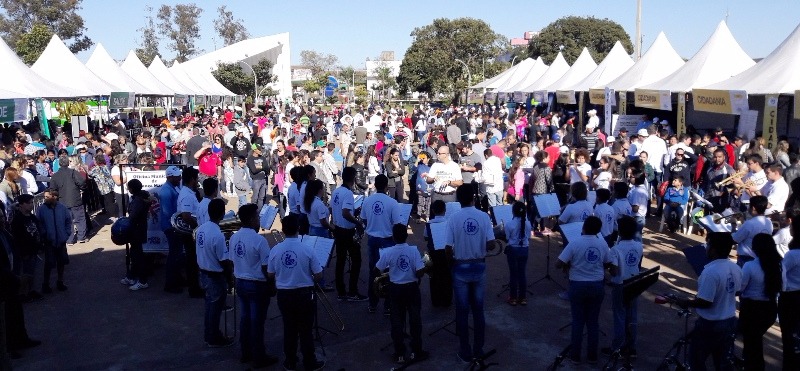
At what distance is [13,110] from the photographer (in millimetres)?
15547

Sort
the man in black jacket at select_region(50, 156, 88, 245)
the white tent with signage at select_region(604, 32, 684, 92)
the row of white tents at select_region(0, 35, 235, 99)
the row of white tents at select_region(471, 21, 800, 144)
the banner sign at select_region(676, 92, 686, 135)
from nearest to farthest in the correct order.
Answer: the man in black jacket at select_region(50, 156, 88, 245) < the row of white tents at select_region(471, 21, 800, 144) < the banner sign at select_region(676, 92, 686, 135) < the row of white tents at select_region(0, 35, 235, 99) < the white tent with signage at select_region(604, 32, 684, 92)

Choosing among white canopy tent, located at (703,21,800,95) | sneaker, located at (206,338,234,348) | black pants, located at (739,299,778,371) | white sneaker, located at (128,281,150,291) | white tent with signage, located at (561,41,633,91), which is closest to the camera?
black pants, located at (739,299,778,371)

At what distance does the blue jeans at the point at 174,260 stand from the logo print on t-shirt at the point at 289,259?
129 inches

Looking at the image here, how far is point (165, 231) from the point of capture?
28.2 feet

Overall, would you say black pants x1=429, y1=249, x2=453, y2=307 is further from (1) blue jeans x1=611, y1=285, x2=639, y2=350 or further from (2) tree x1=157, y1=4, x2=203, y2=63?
(2) tree x1=157, y1=4, x2=203, y2=63

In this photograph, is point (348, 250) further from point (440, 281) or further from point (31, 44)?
point (31, 44)

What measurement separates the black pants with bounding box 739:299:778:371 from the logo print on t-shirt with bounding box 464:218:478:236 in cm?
234

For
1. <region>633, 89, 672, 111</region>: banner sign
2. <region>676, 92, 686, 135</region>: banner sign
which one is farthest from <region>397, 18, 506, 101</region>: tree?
<region>676, 92, 686, 135</region>: banner sign

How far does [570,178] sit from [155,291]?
6925 mm

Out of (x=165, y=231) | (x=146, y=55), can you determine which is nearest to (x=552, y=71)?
(x=165, y=231)

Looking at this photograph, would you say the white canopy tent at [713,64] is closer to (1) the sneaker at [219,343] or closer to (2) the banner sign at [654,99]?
(2) the banner sign at [654,99]

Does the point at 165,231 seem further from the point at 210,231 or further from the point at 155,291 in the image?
the point at 210,231

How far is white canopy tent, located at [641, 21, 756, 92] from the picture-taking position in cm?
1559

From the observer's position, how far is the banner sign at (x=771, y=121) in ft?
38.1
